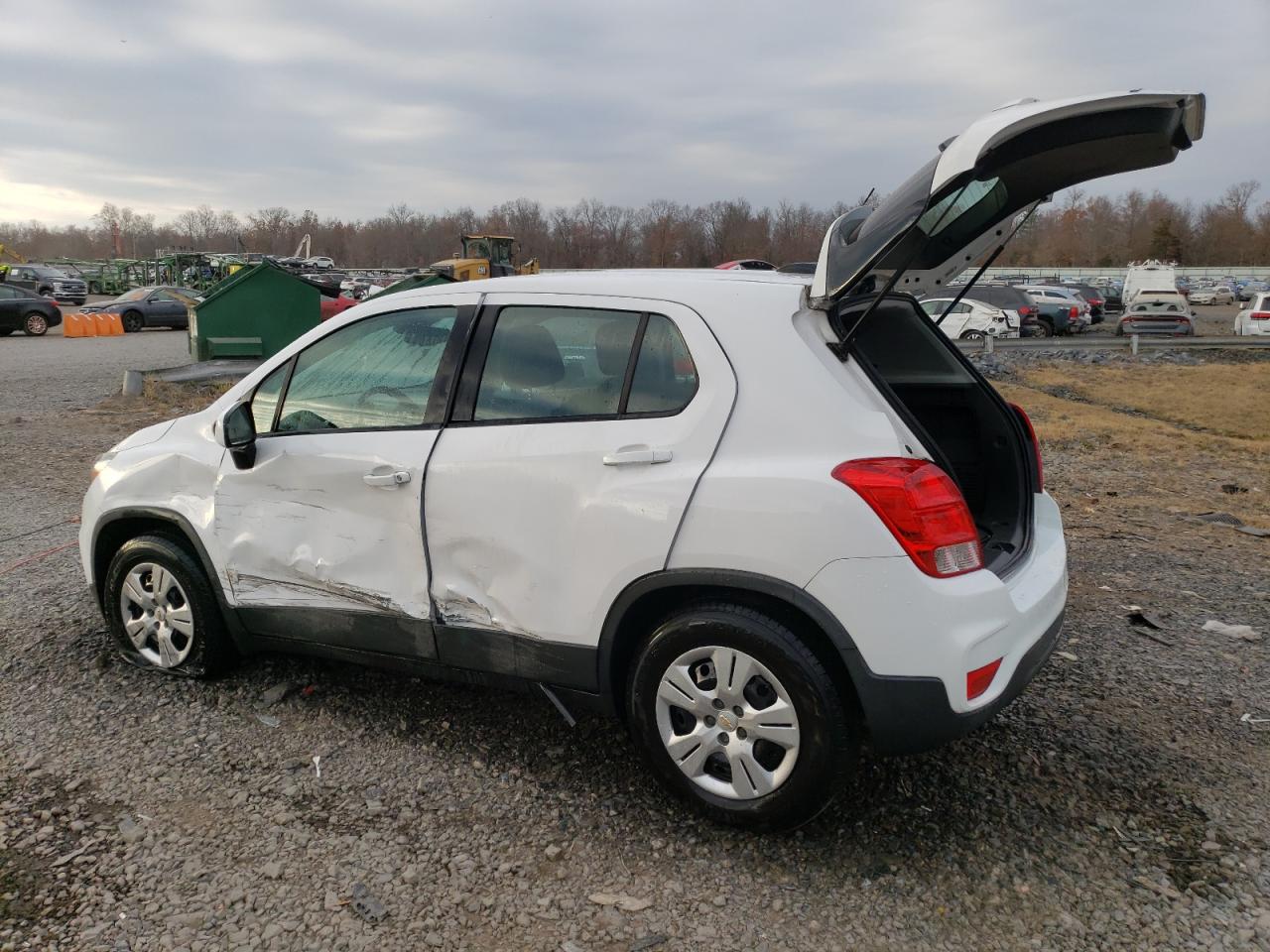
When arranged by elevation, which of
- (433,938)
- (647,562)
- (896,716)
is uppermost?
(647,562)

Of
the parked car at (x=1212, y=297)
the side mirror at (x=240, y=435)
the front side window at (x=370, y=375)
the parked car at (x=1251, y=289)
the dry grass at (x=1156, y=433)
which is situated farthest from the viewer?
the parked car at (x=1251, y=289)

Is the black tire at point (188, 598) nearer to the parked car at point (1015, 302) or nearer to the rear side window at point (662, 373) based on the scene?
the rear side window at point (662, 373)

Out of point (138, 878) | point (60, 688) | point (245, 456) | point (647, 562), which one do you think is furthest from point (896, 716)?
point (60, 688)

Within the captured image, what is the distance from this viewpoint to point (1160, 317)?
27328mm

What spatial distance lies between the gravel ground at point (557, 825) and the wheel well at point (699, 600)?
483 mm

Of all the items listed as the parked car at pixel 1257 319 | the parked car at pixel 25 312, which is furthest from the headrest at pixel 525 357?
the parked car at pixel 25 312

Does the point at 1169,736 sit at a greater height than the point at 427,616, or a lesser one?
lesser

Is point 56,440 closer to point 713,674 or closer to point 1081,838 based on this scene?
point 713,674

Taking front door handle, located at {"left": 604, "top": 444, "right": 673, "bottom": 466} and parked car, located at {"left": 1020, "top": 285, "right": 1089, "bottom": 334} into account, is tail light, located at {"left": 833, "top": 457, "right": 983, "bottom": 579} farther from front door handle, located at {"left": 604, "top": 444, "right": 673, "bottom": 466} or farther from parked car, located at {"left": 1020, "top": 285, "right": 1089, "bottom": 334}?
parked car, located at {"left": 1020, "top": 285, "right": 1089, "bottom": 334}

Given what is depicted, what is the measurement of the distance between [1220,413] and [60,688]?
14.7 m

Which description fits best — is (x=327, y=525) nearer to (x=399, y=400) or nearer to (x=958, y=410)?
(x=399, y=400)

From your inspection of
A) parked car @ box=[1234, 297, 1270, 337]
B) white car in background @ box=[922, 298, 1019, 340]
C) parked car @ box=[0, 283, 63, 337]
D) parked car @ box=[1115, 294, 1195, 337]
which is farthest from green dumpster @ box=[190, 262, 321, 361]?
parked car @ box=[1234, 297, 1270, 337]

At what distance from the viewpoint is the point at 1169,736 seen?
3627 mm

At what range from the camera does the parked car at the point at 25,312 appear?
2780 cm
